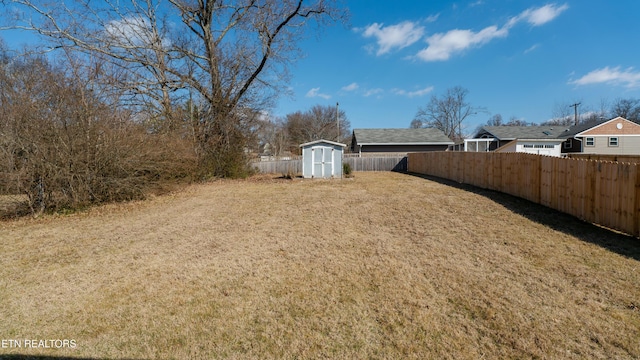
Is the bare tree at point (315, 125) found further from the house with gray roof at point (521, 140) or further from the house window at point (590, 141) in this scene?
the house window at point (590, 141)

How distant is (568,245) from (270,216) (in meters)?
5.85

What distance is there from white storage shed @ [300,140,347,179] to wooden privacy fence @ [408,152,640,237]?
727cm

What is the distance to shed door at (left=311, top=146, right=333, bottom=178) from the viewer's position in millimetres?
15570

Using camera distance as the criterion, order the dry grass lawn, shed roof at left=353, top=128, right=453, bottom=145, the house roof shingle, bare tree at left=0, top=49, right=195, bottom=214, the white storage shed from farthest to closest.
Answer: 1. shed roof at left=353, top=128, right=453, bottom=145
2. the house roof shingle
3. the white storage shed
4. bare tree at left=0, top=49, right=195, bottom=214
5. the dry grass lawn

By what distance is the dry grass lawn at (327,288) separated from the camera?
91.7 inches

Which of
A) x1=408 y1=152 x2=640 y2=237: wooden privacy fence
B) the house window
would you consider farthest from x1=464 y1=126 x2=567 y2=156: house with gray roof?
x1=408 y1=152 x2=640 y2=237: wooden privacy fence

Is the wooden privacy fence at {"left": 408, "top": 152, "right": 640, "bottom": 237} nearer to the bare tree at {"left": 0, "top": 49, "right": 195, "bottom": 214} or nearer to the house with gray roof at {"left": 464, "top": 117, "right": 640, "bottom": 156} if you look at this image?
the bare tree at {"left": 0, "top": 49, "right": 195, "bottom": 214}

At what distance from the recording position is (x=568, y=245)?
4.55 meters

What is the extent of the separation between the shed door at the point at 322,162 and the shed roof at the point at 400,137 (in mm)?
10461

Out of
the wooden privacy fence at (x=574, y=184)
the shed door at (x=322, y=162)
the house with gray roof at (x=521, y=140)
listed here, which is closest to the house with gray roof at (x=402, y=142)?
the house with gray roof at (x=521, y=140)

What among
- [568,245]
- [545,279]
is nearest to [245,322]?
[545,279]

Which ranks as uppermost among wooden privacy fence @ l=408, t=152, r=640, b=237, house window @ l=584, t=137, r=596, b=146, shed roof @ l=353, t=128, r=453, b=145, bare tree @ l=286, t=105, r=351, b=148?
bare tree @ l=286, t=105, r=351, b=148

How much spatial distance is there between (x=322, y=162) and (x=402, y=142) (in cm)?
1255

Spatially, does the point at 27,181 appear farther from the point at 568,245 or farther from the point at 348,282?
the point at 568,245
